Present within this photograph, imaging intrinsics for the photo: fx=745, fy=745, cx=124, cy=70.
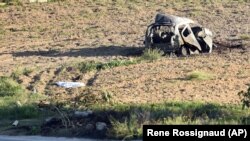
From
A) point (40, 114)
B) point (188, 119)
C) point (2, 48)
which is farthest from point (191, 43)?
point (188, 119)

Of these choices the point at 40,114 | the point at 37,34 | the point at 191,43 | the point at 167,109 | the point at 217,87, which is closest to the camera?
the point at 167,109

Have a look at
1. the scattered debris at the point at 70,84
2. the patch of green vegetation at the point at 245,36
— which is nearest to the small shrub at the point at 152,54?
the patch of green vegetation at the point at 245,36

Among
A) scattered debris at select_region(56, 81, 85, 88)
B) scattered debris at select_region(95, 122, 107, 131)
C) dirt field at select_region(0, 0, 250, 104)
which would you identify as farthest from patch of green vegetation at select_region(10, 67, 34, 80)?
scattered debris at select_region(95, 122, 107, 131)

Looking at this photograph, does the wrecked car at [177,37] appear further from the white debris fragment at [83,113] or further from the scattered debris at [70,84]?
the white debris fragment at [83,113]

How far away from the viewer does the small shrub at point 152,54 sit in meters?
27.6

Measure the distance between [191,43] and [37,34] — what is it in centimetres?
1201

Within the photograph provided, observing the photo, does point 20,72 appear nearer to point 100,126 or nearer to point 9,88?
point 9,88

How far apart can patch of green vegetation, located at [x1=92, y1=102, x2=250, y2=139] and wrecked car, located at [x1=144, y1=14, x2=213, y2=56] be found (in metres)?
11.4

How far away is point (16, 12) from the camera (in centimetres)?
4550

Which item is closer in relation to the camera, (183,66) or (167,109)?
(167,109)

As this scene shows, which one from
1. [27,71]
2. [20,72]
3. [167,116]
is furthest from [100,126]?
[27,71]

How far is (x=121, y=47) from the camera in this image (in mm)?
31484

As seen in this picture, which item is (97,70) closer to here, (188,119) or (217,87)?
(217,87)

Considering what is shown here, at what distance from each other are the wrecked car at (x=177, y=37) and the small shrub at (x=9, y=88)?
731cm
